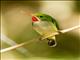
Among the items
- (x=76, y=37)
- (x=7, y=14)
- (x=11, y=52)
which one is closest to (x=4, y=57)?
(x=11, y=52)

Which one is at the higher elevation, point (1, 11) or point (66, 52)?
point (1, 11)

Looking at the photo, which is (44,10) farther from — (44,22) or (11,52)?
(11,52)
